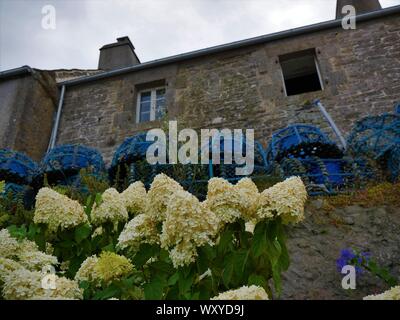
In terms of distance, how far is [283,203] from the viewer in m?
1.70

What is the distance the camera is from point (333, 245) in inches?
143

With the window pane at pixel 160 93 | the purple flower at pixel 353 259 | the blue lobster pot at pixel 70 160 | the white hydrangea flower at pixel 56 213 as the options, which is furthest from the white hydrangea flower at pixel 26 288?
the window pane at pixel 160 93

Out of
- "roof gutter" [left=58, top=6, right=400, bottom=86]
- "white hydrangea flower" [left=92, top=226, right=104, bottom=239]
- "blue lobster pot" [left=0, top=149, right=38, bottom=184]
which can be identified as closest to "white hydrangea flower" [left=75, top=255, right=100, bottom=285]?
"white hydrangea flower" [left=92, top=226, right=104, bottom=239]

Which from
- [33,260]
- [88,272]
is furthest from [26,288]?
[88,272]

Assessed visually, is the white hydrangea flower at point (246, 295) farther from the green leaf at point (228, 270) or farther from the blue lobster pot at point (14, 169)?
the blue lobster pot at point (14, 169)

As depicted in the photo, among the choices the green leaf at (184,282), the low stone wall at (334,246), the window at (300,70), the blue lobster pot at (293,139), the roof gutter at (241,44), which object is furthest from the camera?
the window at (300,70)

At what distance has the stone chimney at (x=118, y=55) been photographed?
1073 cm

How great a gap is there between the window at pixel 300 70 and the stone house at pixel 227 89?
25 millimetres

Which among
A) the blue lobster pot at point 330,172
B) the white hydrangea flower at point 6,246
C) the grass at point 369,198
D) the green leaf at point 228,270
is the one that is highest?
the blue lobster pot at point 330,172

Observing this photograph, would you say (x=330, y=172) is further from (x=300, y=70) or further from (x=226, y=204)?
(x=300, y=70)

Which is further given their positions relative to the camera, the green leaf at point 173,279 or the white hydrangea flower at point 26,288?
the green leaf at point 173,279
